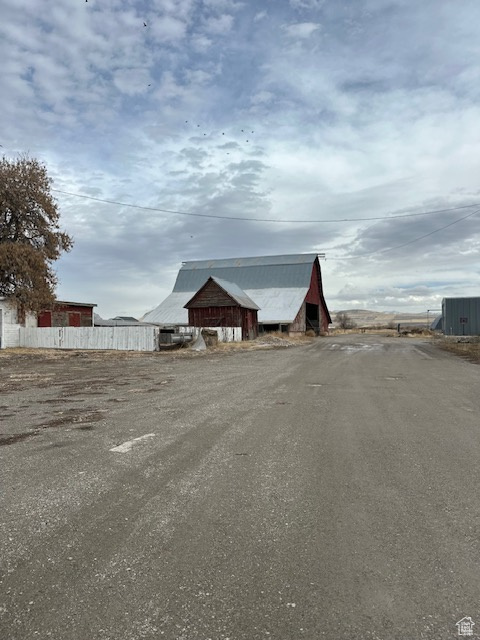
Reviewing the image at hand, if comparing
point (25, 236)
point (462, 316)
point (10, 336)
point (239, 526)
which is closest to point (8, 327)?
point (10, 336)

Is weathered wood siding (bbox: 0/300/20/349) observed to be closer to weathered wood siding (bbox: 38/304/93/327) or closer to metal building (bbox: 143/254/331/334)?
weathered wood siding (bbox: 38/304/93/327)

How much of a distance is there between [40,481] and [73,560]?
1925 mm

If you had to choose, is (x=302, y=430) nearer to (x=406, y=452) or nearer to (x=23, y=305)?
(x=406, y=452)

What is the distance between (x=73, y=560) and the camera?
338 centimetres

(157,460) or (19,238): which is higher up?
(19,238)

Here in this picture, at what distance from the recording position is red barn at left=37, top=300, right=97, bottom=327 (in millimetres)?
37469

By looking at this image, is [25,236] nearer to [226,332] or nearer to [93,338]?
[93,338]

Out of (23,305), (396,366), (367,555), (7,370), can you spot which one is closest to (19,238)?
(23,305)

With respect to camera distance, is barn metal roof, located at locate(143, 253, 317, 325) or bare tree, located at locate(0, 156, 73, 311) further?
barn metal roof, located at locate(143, 253, 317, 325)

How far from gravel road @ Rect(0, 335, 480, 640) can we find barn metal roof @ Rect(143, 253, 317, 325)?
43019 millimetres

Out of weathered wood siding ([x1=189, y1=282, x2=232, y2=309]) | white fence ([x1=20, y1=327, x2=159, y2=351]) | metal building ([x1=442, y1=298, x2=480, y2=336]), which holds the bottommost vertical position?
white fence ([x1=20, y1=327, x2=159, y2=351])

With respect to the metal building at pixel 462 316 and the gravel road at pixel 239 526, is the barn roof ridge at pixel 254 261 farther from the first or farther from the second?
the gravel road at pixel 239 526

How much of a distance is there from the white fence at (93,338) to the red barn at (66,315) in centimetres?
267

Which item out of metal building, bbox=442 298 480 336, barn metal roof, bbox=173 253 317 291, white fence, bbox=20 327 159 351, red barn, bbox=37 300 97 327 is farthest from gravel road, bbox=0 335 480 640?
barn metal roof, bbox=173 253 317 291
